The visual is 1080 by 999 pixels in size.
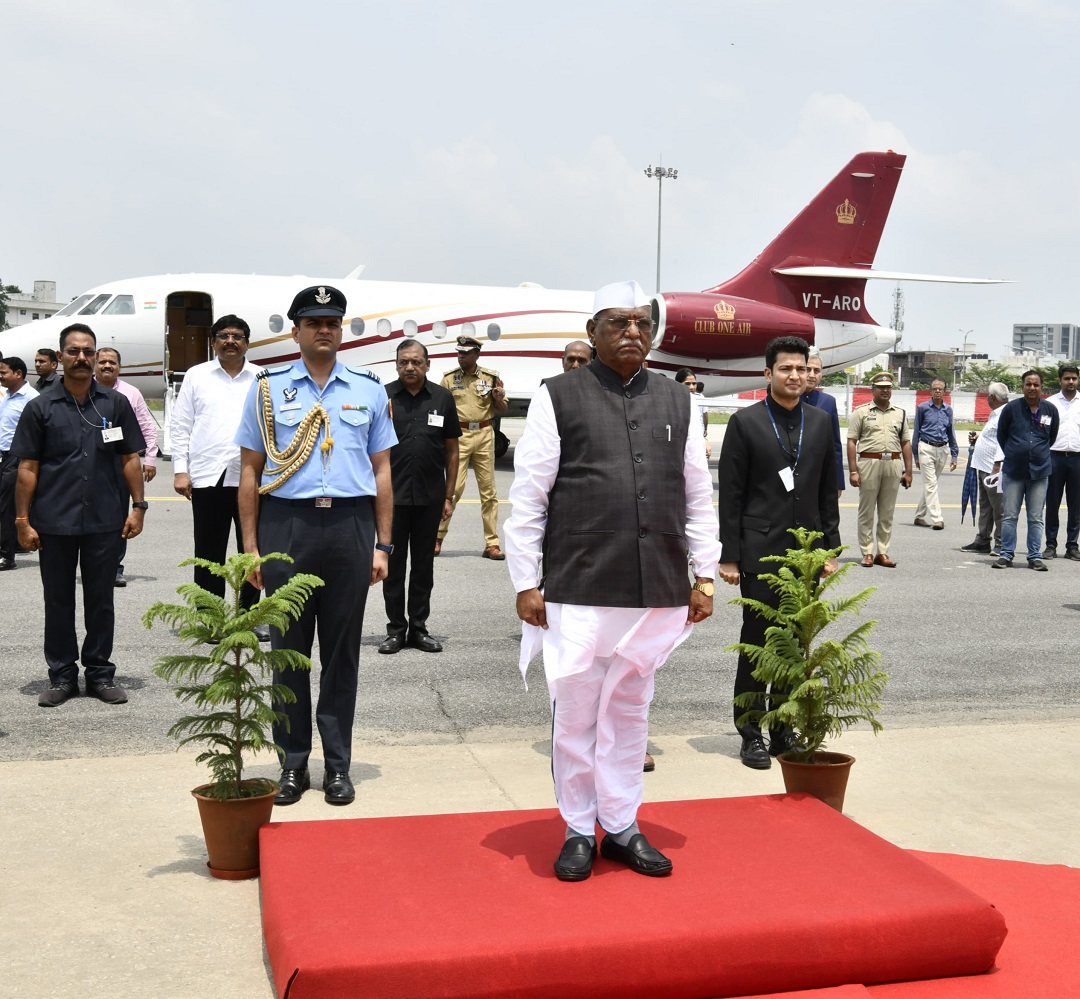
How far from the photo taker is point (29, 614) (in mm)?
8742

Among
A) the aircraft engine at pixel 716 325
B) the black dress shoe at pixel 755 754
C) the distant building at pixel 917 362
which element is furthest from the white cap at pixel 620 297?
the distant building at pixel 917 362

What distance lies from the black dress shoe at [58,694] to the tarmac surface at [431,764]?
0.31ft

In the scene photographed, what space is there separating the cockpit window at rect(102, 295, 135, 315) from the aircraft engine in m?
9.19

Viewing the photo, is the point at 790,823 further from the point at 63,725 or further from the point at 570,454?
the point at 63,725

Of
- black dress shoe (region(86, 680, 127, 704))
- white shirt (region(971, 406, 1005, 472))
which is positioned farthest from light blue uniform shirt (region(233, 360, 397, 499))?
white shirt (region(971, 406, 1005, 472))

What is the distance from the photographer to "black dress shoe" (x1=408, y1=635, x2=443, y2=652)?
7910 mm

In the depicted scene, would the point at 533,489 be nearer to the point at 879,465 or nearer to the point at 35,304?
the point at 879,465

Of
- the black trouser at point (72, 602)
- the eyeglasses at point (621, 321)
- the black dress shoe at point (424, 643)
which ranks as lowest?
the black dress shoe at point (424, 643)

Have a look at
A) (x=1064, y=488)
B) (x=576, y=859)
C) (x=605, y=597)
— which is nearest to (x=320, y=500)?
(x=605, y=597)

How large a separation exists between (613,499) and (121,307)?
1920 centimetres

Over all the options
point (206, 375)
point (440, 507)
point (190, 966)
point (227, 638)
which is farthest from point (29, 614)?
point (190, 966)

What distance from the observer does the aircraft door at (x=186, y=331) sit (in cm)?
2217

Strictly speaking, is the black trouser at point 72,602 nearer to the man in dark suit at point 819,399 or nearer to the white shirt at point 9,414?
the man in dark suit at point 819,399

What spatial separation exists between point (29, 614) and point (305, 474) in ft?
15.6
